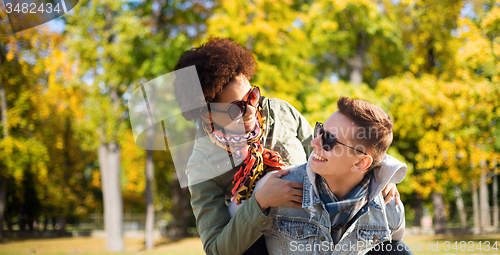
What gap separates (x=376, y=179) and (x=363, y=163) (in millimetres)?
184

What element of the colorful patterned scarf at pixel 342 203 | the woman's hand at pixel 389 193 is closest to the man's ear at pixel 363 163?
the colorful patterned scarf at pixel 342 203

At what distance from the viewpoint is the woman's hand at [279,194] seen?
5.49ft

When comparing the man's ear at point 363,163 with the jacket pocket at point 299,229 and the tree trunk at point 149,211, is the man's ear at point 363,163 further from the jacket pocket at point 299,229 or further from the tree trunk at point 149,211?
the tree trunk at point 149,211

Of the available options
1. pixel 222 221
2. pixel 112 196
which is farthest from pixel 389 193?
pixel 112 196

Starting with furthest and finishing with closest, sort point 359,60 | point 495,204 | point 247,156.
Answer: point 495,204 → point 359,60 → point 247,156

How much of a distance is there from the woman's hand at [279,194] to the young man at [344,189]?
1.9 inches

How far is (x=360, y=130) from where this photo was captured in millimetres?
1664

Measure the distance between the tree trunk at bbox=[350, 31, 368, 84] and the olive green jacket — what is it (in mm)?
9362

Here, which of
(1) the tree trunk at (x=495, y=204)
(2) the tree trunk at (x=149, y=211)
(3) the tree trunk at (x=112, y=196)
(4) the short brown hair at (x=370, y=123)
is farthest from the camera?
(1) the tree trunk at (x=495, y=204)

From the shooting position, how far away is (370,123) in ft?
5.43

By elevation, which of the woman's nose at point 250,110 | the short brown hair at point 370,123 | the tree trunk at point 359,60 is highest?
the tree trunk at point 359,60

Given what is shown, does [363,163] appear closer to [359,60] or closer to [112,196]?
[359,60]

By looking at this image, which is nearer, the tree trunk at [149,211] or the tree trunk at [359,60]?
the tree trunk at [359,60]

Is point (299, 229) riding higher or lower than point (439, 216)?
higher
